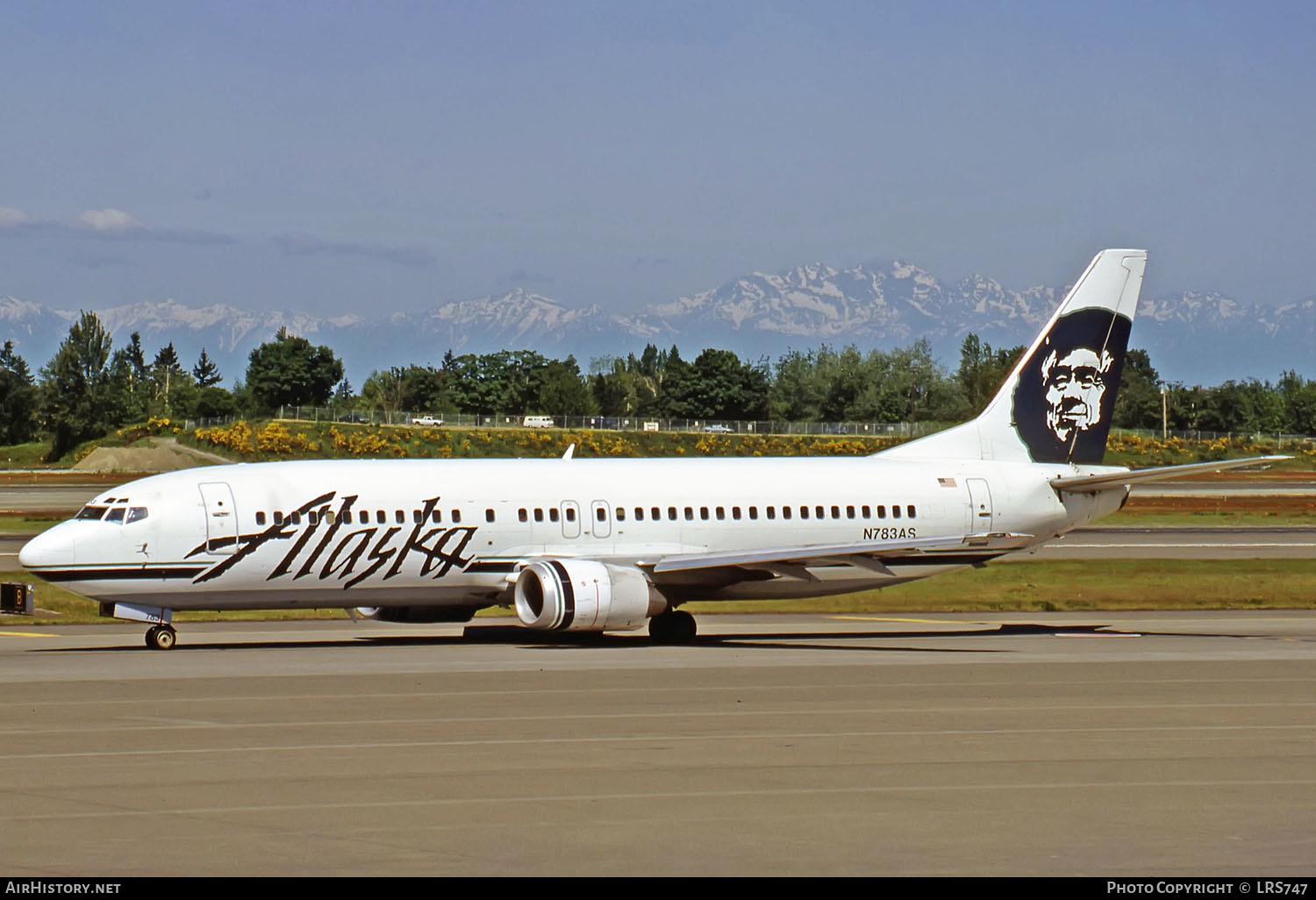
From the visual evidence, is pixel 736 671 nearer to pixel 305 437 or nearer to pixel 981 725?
pixel 981 725

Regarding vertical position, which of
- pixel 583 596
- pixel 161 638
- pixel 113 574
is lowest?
pixel 161 638

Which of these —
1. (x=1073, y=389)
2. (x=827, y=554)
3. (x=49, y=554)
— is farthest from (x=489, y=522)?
(x=1073, y=389)

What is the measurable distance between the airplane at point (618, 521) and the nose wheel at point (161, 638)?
0.15ft

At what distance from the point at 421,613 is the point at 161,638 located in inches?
231

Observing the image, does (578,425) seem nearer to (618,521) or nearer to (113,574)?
(618,521)

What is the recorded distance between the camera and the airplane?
35.3m

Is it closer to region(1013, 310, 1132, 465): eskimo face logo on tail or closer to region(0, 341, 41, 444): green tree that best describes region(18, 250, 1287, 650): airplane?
region(1013, 310, 1132, 465): eskimo face logo on tail

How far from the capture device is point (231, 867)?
13672 millimetres

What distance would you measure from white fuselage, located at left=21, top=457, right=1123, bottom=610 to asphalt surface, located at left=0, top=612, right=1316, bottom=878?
5.56 ft

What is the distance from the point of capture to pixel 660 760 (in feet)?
65.8

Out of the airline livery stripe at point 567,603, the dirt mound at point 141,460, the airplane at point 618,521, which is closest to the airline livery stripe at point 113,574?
the airplane at point 618,521

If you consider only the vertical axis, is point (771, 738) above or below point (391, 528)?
below
